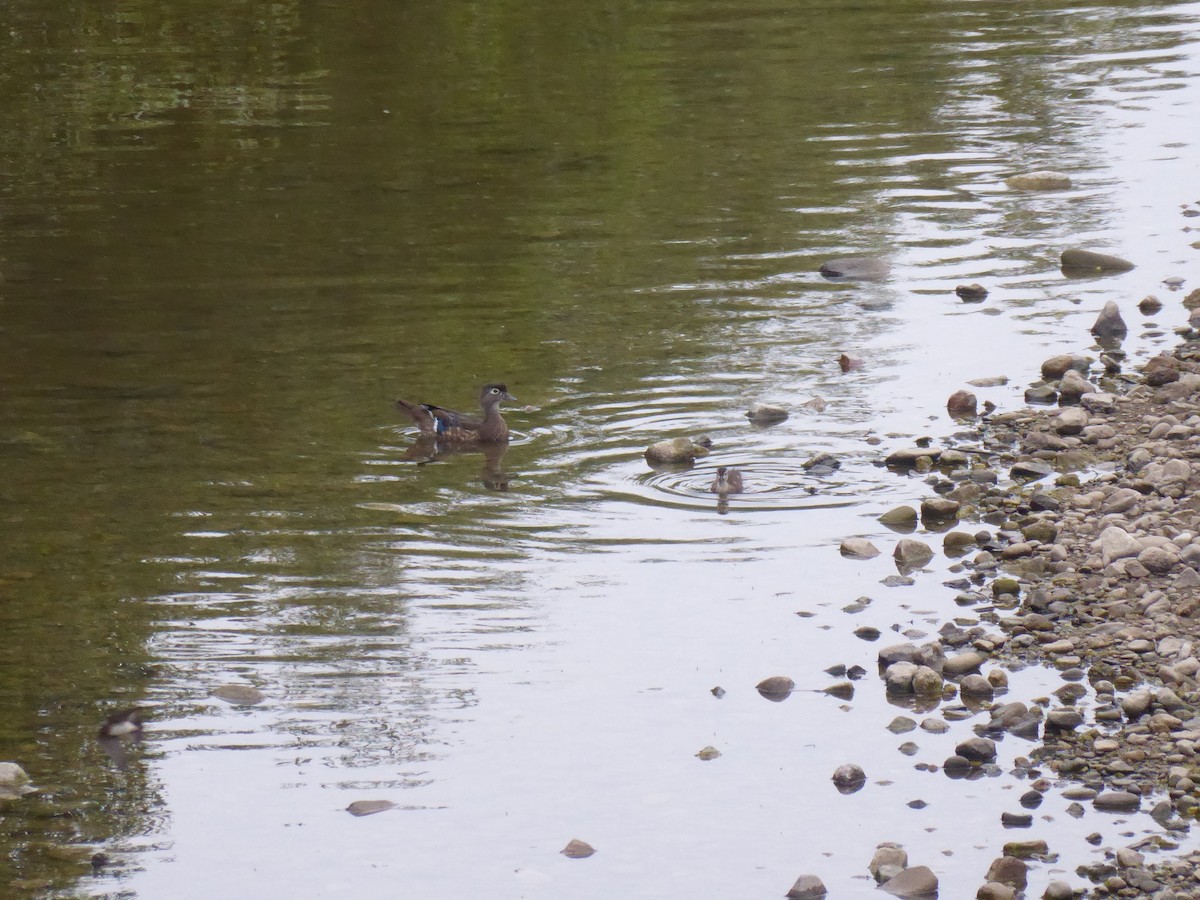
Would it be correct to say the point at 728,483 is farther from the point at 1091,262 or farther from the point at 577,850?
the point at 1091,262

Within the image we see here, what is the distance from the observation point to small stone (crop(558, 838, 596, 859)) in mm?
7742

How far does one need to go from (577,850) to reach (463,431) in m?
5.64

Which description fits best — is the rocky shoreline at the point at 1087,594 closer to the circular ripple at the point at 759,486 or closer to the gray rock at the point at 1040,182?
the circular ripple at the point at 759,486

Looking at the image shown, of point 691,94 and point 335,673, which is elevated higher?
point 691,94

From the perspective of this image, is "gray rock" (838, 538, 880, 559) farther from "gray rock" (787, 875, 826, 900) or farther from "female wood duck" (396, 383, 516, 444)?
"gray rock" (787, 875, 826, 900)

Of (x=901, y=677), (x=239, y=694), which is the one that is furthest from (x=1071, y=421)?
(x=239, y=694)

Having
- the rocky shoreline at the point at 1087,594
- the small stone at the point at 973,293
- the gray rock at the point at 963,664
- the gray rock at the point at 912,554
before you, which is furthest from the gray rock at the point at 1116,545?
the small stone at the point at 973,293

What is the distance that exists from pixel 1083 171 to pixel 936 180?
5.82ft

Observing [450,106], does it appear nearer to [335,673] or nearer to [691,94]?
[691,94]

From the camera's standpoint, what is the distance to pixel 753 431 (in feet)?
42.1

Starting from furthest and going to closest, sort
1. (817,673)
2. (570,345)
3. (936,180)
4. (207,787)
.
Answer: (936,180)
(570,345)
(817,673)
(207,787)

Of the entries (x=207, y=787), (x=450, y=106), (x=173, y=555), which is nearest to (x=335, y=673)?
(x=207, y=787)

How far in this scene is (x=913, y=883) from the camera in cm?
727

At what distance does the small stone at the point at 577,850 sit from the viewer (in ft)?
25.4
